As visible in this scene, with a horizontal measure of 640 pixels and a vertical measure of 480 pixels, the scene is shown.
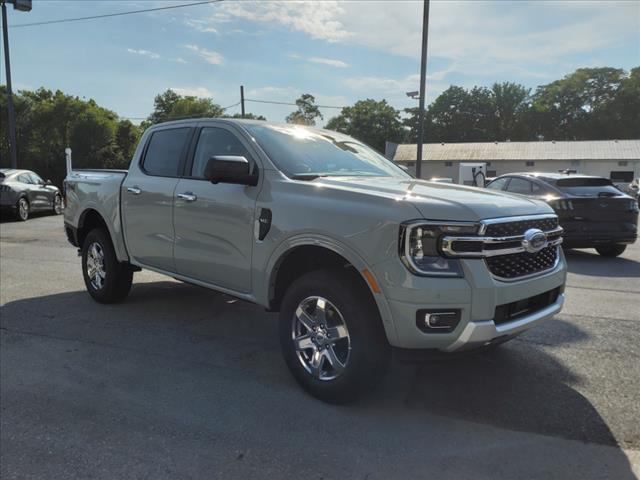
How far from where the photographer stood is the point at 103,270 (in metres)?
5.80

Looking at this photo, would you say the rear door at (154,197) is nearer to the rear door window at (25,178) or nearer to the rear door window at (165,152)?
the rear door window at (165,152)

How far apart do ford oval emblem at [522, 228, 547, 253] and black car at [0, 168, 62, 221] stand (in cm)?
1574

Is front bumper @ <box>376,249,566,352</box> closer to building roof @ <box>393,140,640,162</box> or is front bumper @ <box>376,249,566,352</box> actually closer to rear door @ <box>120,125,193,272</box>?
rear door @ <box>120,125,193,272</box>

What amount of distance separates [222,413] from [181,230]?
5.84 feet

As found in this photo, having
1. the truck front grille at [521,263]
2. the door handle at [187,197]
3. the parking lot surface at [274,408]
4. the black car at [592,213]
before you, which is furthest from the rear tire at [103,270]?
the black car at [592,213]

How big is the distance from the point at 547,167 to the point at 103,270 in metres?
53.2

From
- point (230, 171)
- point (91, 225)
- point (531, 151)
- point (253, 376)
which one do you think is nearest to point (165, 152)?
point (230, 171)

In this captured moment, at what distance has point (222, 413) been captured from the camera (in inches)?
131

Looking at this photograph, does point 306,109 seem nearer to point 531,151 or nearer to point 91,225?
point 531,151

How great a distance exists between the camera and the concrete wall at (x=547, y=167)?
4931 centimetres

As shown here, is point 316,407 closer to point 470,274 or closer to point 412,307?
point 412,307

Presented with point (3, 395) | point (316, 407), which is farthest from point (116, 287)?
point (316, 407)

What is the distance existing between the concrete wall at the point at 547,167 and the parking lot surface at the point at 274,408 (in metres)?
43.1

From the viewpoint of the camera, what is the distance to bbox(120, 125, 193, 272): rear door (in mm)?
4727
